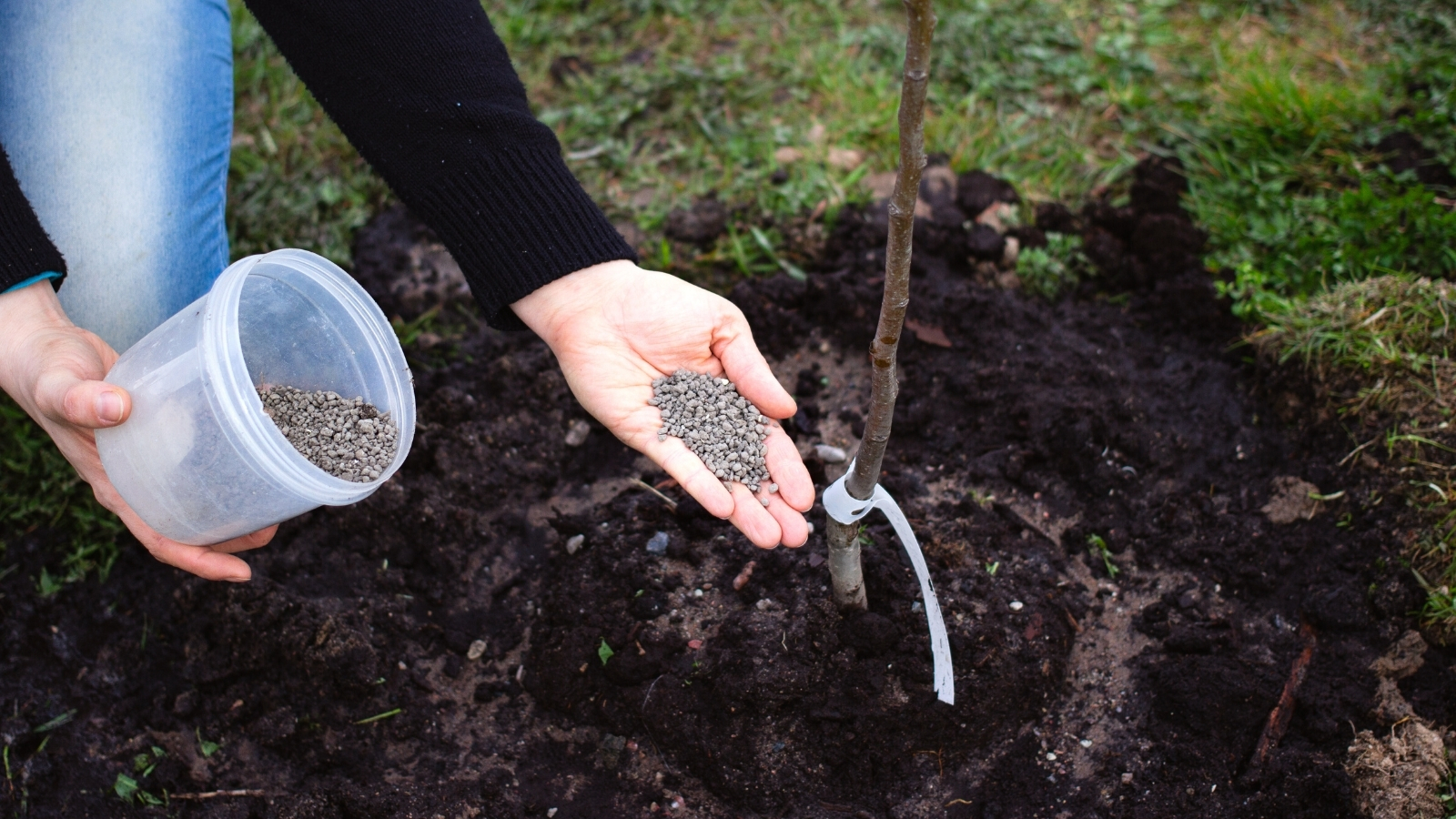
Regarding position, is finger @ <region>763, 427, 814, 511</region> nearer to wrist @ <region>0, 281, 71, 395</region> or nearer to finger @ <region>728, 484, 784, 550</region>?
finger @ <region>728, 484, 784, 550</region>

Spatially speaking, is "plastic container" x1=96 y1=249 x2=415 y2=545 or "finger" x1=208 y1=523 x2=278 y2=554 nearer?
"plastic container" x1=96 y1=249 x2=415 y2=545

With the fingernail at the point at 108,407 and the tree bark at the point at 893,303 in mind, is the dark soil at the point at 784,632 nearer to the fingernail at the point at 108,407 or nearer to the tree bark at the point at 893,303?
the tree bark at the point at 893,303

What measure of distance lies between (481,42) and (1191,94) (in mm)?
2762

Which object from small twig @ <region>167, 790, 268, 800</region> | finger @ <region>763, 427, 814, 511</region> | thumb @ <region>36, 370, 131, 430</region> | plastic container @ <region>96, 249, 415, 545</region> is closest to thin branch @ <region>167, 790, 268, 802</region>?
small twig @ <region>167, 790, 268, 800</region>

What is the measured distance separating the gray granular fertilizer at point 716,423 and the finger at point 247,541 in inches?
36.9

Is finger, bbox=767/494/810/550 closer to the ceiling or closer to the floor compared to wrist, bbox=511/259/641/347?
closer to the floor

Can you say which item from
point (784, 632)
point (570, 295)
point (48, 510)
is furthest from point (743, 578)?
point (48, 510)

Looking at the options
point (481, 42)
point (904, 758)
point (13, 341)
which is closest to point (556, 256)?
point (481, 42)

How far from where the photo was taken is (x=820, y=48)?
395 centimetres

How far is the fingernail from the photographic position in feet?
5.78

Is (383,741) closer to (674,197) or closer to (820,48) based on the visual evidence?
(674,197)

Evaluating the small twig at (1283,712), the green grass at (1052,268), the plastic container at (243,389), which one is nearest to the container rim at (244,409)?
the plastic container at (243,389)

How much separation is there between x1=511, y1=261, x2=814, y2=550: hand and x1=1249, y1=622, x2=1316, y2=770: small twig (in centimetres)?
119

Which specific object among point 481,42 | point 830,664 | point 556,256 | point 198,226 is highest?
point 481,42
